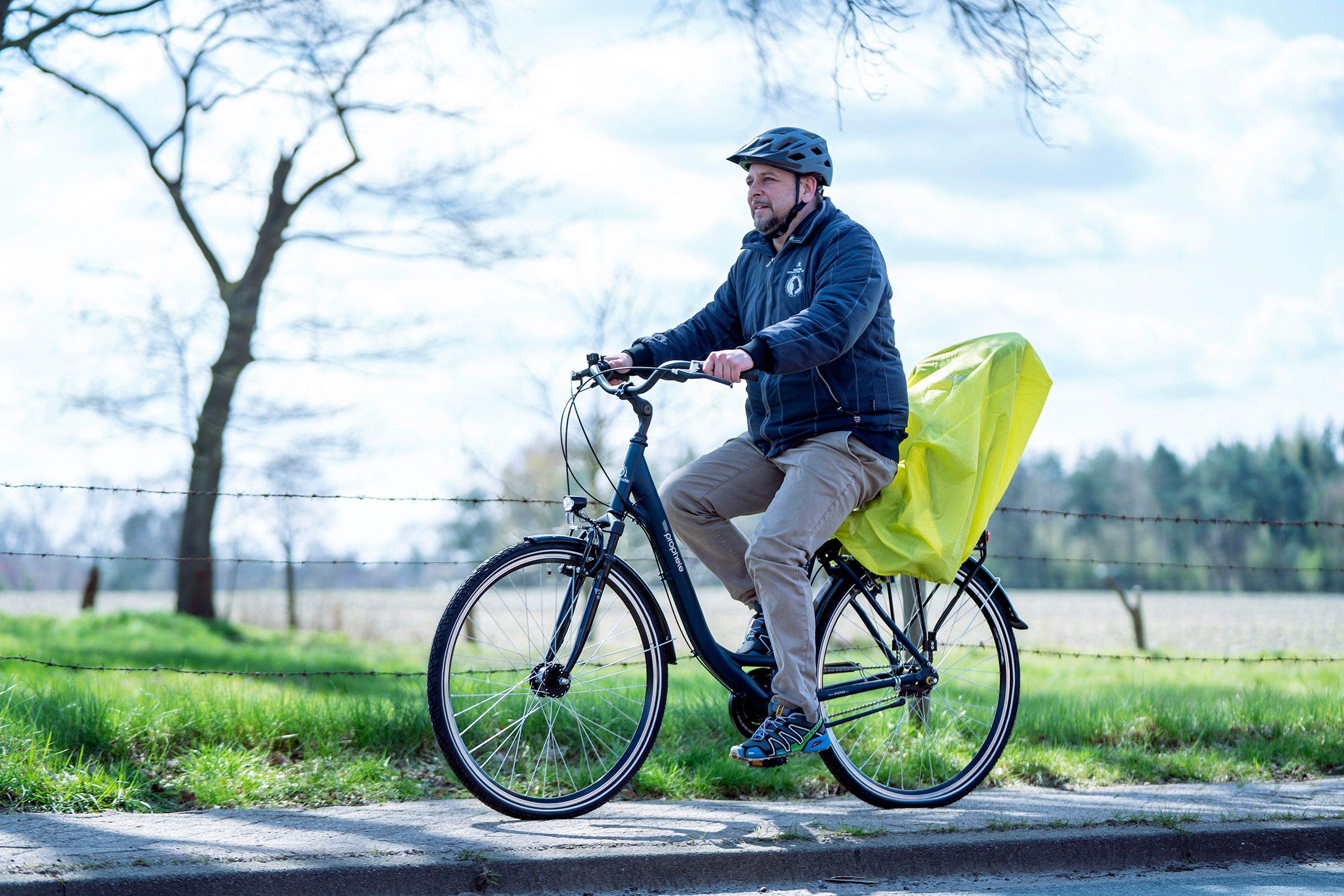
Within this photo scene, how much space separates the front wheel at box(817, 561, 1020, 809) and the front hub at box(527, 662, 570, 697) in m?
0.97

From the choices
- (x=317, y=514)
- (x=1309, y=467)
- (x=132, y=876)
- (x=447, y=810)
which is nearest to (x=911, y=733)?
(x=447, y=810)

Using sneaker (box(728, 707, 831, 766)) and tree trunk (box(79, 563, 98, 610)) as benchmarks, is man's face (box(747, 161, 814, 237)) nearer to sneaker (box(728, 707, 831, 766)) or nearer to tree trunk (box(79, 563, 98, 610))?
sneaker (box(728, 707, 831, 766))

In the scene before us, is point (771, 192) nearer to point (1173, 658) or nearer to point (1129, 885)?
point (1129, 885)

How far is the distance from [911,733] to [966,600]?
71cm

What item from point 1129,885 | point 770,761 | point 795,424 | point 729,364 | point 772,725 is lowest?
point 1129,885

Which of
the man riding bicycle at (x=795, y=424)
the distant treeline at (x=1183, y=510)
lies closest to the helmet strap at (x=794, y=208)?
the man riding bicycle at (x=795, y=424)

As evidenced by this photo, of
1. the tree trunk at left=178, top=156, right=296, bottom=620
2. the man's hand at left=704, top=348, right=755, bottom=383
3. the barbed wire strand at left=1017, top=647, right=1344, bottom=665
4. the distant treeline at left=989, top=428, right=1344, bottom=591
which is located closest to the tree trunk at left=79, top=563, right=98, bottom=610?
the tree trunk at left=178, top=156, right=296, bottom=620

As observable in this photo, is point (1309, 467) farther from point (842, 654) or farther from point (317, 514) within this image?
point (842, 654)

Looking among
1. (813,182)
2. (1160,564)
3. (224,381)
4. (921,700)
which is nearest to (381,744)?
(921,700)

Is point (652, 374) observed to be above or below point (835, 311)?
below

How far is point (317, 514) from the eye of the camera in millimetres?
32188

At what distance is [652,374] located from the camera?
384 cm

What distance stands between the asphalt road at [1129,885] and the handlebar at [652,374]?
1.52m

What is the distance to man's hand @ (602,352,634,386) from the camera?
13.1 feet
